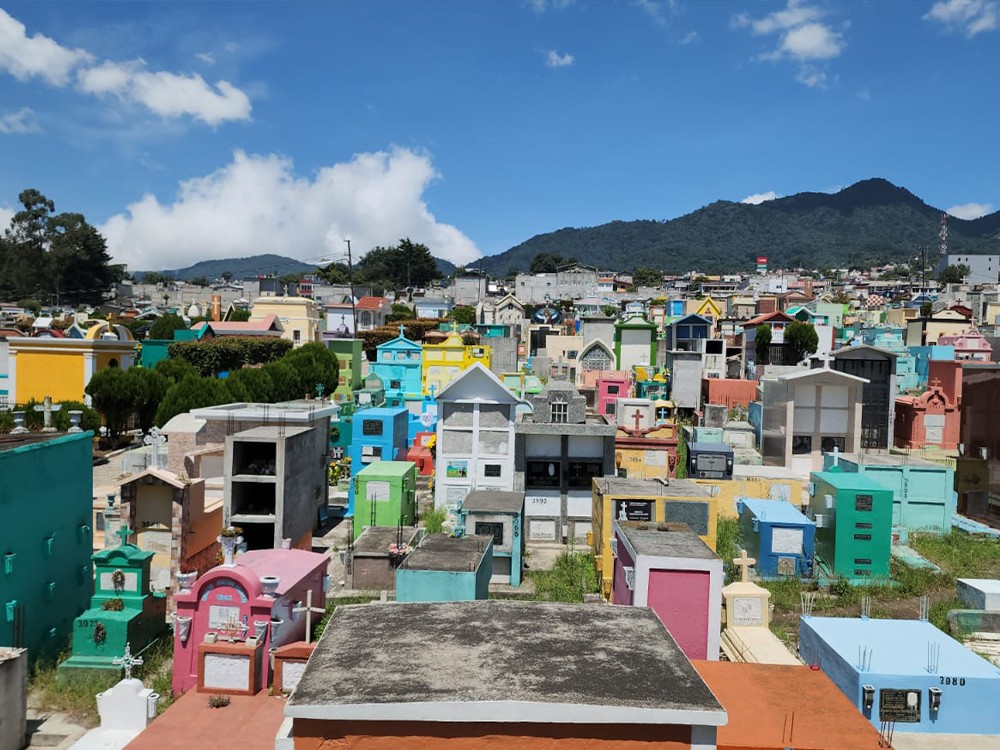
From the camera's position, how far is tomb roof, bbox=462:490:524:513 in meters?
23.4

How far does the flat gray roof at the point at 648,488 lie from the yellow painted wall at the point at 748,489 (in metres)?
5.43

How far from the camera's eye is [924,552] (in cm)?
2608

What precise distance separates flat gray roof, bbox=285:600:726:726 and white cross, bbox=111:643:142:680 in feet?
23.0

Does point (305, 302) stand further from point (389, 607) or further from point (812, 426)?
point (389, 607)

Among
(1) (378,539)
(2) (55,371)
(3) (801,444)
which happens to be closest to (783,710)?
(1) (378,539)

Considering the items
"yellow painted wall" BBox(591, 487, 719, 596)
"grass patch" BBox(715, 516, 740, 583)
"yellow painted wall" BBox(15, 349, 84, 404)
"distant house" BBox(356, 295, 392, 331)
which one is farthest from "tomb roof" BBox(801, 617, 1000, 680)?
"distant house" BBox(356, 295, 392, 331)

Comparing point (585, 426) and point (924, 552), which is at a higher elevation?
point (585, 426)

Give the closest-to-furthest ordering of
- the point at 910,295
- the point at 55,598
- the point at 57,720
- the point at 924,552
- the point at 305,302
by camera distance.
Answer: the point at 57,720 < the point at 55,598 < the point at 924,552 < the point at 305,302 < the point at 910,295

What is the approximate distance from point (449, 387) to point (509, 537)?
8.11 meters

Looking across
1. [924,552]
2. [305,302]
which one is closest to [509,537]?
[924,552]

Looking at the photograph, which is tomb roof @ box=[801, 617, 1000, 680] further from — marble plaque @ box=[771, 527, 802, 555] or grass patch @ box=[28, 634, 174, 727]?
grass patch @ box=[28, 634, 174, 727]

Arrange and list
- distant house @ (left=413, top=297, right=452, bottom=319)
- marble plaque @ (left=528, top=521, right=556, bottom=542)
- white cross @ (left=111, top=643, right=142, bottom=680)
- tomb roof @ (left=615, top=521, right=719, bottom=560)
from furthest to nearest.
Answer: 1. distant house @ (left=413, top=297, right=452, bottom=319)
2. marble plaque @ (left=528, top=521, right=556, bottom=542)
3. tomb roof @ (left=615, top=521, right=719, bottom=560)
4. white cross @ (left=111, top=643, right=142, bottom=680)

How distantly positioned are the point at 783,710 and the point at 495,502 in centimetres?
1440

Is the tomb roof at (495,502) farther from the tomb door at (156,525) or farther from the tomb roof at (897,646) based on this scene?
the tomb roof at (897,646)
